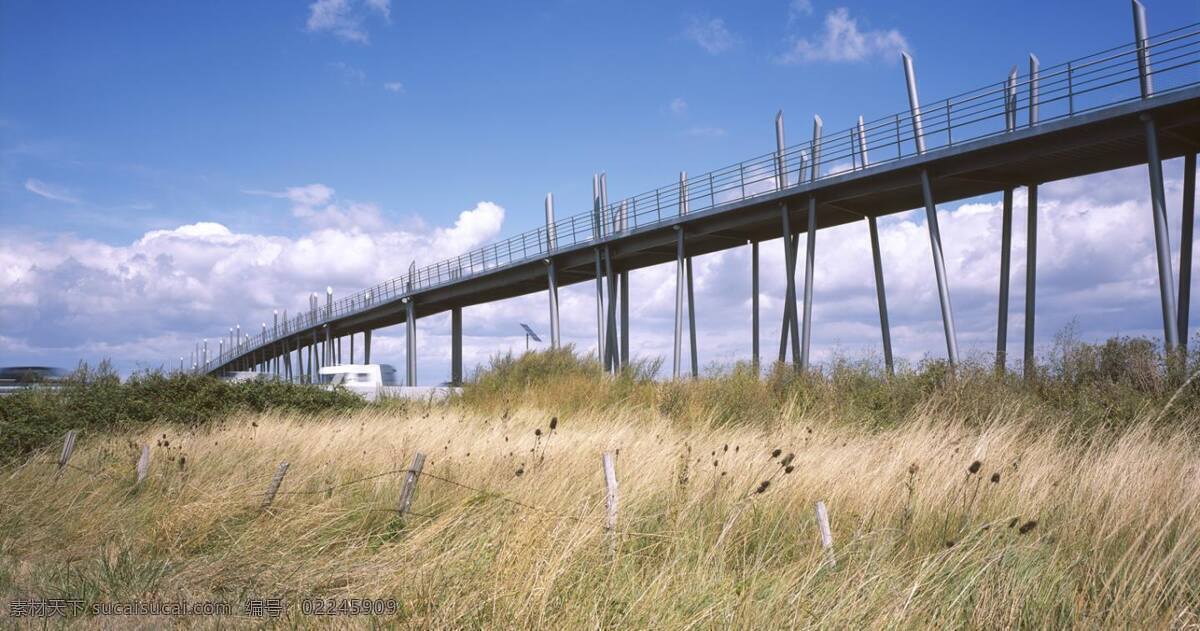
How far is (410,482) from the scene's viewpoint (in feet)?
26.4

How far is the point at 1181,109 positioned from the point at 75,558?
2149 centimetres

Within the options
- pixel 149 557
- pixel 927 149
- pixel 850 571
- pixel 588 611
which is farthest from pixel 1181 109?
pixel 149 557

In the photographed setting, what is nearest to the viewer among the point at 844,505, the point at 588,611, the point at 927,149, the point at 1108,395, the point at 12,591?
the point at 588,611

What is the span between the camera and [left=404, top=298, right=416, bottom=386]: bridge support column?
53.0 meters

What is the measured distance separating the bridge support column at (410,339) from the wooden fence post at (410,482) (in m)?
45.4

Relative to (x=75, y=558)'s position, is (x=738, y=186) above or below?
above

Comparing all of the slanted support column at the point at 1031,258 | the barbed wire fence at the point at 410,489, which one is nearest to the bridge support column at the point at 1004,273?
the slanted support column at the point at 1031,258

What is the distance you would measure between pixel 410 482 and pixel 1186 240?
20019 mm

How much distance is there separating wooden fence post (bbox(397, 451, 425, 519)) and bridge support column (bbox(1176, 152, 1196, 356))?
18843 mm

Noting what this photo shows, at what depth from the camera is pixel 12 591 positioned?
7176 mm

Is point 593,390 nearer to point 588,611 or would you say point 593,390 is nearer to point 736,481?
point 736,481

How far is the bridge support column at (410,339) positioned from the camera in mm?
53000

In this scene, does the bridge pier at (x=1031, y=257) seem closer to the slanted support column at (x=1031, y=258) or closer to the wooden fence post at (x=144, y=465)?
the slanted support column at (x=1031, y=258)

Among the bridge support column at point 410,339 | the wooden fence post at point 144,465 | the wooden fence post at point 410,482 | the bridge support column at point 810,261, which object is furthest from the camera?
the bridge support column at point 410,339
